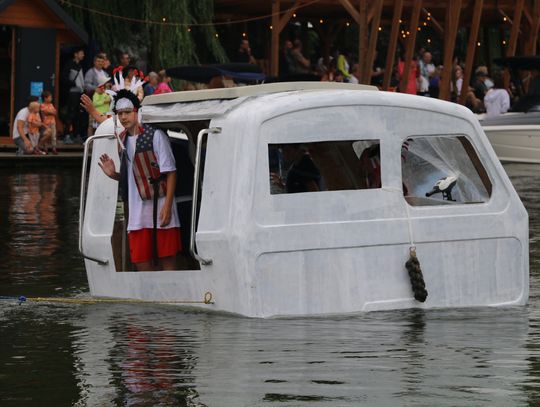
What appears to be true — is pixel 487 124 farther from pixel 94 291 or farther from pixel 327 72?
pixel 94 291

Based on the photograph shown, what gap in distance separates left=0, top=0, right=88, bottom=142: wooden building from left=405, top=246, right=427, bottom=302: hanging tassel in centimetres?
2377

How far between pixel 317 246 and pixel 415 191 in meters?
1.09

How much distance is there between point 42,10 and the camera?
3509cm

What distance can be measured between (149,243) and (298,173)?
1.60 m

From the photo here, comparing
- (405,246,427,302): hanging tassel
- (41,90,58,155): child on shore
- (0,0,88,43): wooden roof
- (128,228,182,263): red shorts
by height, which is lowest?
(405,246,427,302): hanging tassel

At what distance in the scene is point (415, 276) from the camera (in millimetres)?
11875

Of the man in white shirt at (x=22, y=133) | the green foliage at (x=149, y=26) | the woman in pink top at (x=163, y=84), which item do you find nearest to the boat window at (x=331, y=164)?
the woman in pink top at (x=163, y=84)

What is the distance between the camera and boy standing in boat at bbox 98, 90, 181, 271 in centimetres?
1251

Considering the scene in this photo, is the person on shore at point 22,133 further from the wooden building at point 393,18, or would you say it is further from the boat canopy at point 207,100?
the boat canopy at point 207,100

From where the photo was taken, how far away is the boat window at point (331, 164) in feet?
38.5

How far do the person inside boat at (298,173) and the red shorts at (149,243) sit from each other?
4.32 ft

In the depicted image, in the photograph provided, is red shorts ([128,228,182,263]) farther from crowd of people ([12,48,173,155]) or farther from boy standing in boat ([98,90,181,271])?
crowd of people ([12,48,173,155])

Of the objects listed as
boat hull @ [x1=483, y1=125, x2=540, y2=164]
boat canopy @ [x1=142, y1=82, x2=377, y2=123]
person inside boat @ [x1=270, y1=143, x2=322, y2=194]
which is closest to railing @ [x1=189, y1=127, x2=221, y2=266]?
boat canopy @ [x1=142, y1=82, x2=377, y2=123]

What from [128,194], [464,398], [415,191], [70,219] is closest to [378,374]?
[464,398]
